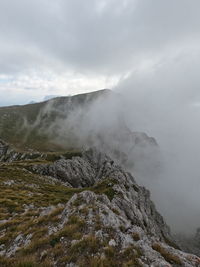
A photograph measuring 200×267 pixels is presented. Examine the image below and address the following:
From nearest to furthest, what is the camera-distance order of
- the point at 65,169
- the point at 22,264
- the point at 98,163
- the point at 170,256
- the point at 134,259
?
the point at 22,264
the point at 134,259
the point at 170,256
the point at 65,169
the point at 98,163

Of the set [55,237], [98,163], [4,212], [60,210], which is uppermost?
[55,237]

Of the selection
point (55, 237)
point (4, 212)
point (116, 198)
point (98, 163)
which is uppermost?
point (55, 237)

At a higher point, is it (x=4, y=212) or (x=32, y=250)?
(x=32, y=250)

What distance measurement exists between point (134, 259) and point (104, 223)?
4813 mm

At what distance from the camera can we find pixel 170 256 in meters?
11.8

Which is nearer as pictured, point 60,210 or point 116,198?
point 60,210

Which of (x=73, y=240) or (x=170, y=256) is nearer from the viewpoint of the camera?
(x=170, y=256)

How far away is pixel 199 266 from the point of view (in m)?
12.1

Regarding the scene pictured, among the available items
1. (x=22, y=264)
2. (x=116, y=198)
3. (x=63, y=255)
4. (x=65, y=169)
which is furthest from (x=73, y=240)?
(x=65, y=169)

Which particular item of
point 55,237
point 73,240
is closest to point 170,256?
point 73,240

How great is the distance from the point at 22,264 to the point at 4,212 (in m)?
18.2

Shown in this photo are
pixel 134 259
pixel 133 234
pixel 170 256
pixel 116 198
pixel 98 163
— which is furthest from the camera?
pixel 98 163

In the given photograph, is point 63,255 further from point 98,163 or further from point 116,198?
point 98,163

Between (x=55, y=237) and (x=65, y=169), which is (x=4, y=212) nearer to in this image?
(x=55, y=237)
